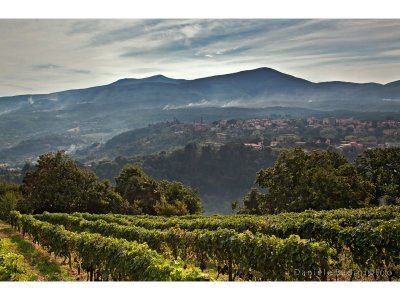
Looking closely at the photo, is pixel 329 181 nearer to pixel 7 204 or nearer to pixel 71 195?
pixel 71 195

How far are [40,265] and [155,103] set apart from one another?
133 meters

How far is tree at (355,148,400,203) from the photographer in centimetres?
3050

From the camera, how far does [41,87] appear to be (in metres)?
18.7

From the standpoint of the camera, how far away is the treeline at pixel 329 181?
2723 cm

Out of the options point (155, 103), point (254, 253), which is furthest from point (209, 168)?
point (254, 253)

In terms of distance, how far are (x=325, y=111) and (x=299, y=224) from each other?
34.9 meters

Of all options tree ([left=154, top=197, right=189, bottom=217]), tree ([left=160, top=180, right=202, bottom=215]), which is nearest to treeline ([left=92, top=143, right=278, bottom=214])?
tree ([left=160, top=180, right=202, bottom=215])

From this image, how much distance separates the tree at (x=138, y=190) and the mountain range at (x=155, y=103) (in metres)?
11.6

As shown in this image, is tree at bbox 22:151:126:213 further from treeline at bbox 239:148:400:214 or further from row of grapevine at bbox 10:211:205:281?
row of grapevine at bbox 10:211:205:281

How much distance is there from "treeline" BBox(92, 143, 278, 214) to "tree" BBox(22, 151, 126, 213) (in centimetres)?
4360

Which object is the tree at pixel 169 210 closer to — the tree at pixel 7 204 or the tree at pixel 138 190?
the tree at pixel 138 190
